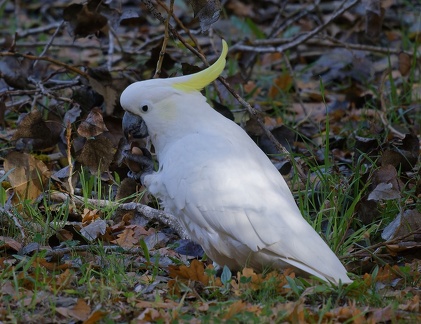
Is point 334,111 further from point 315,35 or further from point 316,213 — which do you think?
point 316,213

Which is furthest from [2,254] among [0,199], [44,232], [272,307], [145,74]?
[145,74]

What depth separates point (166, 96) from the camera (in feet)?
10.2

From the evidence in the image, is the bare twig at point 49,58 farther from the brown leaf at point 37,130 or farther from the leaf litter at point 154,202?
the brown leaf at point 37,130

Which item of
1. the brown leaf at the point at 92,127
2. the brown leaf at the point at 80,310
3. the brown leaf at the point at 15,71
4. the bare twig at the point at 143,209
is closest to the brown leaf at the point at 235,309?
the brown leaf at the point at 80,310

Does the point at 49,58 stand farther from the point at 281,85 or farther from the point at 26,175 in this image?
the point at 281,85

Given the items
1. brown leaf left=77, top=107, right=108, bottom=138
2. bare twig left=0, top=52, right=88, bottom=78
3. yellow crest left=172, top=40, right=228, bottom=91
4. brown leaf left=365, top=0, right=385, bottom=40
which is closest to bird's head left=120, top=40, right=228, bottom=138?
yellow crest left=172, top=40, right=228, bottom=91

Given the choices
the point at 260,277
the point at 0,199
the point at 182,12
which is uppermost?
the point at 260,277

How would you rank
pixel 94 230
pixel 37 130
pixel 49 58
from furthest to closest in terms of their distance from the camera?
1. pixel 49 58
2. pixel 37 130
3. pixel 94 230

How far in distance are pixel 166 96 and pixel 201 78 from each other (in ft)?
0.53

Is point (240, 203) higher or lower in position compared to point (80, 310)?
higher

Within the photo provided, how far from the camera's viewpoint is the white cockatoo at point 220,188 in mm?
2799

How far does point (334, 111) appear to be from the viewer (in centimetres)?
525

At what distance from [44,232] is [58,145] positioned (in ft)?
3.30

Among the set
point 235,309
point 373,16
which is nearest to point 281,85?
point 373,16
